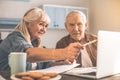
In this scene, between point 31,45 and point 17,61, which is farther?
point 31,45

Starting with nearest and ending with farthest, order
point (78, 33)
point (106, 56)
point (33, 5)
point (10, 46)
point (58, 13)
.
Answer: point (106, 56), point (10, 46), point (78, 33), point (33, 5), point (58, 13)

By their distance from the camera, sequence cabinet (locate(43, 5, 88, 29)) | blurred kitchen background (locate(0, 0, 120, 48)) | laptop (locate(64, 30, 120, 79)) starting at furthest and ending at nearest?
cabinet (locate(43, 5, 88, 29)), blurred kitchen background (locate(0, 0, 120, 48)), laptop (locate(64, 30, 120, 79))

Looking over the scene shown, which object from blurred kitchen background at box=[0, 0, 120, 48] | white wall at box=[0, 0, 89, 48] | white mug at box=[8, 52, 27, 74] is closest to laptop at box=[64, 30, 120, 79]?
white mug at box=[8, 52, 27, 74]

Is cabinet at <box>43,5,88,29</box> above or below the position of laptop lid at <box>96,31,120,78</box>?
above

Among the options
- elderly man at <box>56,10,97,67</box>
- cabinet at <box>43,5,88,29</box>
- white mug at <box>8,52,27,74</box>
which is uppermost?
cabinet at <box>43,5,88,29</box>

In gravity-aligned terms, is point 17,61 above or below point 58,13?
below

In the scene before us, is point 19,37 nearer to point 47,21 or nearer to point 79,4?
point 47,21

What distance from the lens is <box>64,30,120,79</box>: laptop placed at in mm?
1069

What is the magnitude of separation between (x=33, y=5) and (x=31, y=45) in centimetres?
291

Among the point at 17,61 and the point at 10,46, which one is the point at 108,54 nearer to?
the point at 17,61

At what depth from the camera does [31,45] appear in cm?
141

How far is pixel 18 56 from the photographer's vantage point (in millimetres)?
1177

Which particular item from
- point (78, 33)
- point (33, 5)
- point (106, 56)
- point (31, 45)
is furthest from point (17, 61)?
point (33, 5)

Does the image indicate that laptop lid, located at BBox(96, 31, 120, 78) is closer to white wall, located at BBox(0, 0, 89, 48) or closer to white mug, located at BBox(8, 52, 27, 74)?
white mug, located at BBox(8, 52, 27, 74)
